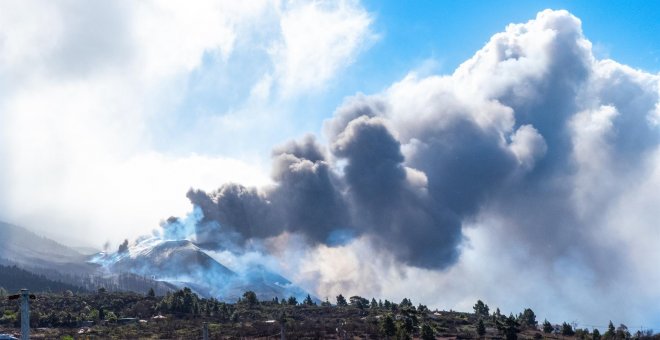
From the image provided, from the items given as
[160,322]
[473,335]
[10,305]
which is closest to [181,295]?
[160,322]

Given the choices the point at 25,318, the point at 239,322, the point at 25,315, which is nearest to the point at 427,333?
the point at 239,322

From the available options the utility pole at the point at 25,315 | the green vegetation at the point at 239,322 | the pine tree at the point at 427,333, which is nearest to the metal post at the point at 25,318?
the utility pole at the point at 25,315

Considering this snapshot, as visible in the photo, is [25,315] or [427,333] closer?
[25,315]

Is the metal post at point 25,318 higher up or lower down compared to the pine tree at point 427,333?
higher up

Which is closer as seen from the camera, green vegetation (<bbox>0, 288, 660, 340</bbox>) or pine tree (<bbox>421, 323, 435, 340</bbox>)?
pine tree (<bbox>421, 323, 435, 340</bbox>)

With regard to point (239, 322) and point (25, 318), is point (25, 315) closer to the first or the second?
point (25, 318)

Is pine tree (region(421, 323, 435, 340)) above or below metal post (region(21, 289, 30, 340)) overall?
below

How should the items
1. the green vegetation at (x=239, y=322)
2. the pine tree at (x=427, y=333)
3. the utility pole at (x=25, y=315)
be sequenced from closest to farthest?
the utility pole at (x=25, y=315), the pine tree at (x=427, y=333), the green vegetation at (x=239, y=322)

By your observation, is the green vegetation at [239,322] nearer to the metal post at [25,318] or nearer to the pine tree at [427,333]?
the pine tree at [427,333]

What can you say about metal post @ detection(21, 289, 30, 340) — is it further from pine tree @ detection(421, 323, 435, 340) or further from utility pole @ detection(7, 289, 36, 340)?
pine tree @ detection(421, 323, 435, 340)

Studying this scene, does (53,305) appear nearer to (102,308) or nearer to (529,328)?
(102,308)

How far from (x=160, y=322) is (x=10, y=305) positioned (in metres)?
46.0

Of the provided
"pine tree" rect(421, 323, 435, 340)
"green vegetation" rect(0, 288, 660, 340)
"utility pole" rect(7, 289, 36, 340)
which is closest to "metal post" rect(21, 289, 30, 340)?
"utility pole" rect(7, 289, 36, 340)

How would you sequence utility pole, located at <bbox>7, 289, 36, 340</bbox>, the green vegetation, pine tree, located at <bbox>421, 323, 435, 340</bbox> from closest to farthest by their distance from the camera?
utility pole, located at <bbox>7, 289, 36, 340</bbox> < pine tree, located at <bbox>421, 323, 435, 340</bbox> < the green vegetation
